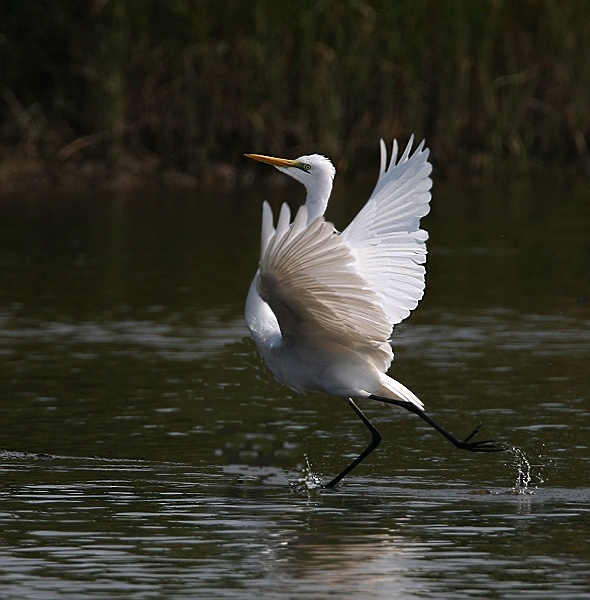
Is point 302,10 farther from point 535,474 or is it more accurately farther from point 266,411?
point 535,474

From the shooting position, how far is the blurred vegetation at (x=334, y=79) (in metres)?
27.0

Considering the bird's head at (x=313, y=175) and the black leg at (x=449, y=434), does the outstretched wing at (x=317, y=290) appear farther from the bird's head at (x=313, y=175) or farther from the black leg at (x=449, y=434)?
the bird's head at (x=313, y=175)

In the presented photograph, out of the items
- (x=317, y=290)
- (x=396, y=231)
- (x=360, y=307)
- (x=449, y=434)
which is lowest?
(x=449, y=434)

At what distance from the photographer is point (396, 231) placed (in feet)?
30.8

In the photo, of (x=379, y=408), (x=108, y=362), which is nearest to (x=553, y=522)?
(x=379, y=408)

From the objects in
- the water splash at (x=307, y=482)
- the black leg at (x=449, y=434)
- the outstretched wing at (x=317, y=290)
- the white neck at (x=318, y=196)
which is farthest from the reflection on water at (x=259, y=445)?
the white neck at (x=318, y=196)

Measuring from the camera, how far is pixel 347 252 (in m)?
7.89

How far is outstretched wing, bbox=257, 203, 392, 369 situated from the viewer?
772cm

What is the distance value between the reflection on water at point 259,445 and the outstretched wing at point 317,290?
2.57 feet

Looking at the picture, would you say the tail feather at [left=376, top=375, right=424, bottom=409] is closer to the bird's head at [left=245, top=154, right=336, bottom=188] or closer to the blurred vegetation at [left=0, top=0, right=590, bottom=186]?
the bird's head at [left=245, top=154, right=336, bottom=188]

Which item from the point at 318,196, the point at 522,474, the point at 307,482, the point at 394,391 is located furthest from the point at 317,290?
the point at 522,474

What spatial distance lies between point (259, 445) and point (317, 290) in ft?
6.71

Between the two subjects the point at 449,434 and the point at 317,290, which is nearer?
the point at 317,290

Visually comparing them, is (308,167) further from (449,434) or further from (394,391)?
(449,434)
